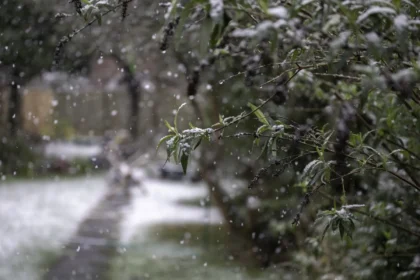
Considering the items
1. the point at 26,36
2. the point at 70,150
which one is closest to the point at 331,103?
the point at 26,36

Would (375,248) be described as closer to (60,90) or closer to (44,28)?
(44,28)

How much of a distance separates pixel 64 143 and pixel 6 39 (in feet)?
16.6

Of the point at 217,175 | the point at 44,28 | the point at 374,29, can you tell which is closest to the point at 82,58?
the point at 44,28

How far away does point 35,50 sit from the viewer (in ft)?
24.3

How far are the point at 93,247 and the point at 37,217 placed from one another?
7.45ft

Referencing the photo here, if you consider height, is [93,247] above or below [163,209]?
above

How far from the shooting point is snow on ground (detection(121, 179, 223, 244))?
23.9 ft

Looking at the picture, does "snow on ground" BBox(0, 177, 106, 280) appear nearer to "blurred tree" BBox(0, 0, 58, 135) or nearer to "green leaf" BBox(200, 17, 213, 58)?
"blurred tree" BBox(0, 0, 58, 135)

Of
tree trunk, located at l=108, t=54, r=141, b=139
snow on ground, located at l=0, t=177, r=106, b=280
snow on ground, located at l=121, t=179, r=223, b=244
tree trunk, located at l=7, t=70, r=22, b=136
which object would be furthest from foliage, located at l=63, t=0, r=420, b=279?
tree trunk, located at l=7, t=70, r=22, b=136

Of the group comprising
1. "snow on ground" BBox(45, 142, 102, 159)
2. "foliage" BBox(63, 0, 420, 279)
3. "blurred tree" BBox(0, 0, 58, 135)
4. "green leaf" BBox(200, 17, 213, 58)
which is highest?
"green leaf" BBox(200, 17, 213, 58)

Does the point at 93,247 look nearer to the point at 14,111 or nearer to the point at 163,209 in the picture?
the point at 163,209

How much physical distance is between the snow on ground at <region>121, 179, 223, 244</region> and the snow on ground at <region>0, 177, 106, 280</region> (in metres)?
0.73

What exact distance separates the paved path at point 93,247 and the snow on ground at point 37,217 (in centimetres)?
15

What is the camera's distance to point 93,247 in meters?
6.36
